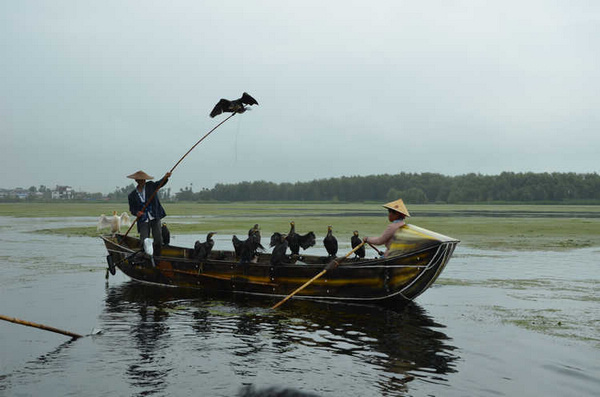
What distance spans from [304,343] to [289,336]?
0.57 meters

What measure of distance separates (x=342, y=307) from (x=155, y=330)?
178 inches

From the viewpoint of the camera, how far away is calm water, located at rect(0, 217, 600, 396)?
7.37 meters

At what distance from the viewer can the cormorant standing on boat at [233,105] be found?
1412 centimetres

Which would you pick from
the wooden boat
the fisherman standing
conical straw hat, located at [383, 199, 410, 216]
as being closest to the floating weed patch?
the wooden boat

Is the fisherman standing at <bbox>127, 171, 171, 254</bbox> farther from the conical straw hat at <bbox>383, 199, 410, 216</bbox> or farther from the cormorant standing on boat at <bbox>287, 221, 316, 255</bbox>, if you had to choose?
the conical straw hat at <bbox>383, 199, 410, 216</bbox>

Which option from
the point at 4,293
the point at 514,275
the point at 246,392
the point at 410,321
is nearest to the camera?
the point at 246,392

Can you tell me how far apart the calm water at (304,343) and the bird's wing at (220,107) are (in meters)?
5.15

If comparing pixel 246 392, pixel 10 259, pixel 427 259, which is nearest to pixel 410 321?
pixel 427 259

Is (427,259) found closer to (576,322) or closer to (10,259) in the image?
(576,322)

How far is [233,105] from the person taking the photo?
14352mm

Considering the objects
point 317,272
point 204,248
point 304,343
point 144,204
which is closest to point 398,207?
point 317,272

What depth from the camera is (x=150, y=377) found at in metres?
7.56

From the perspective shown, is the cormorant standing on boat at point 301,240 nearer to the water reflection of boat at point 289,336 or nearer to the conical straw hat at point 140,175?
the water reflection of boat at point 289,336

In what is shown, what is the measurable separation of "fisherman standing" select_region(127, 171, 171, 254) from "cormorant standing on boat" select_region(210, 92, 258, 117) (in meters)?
2.49
